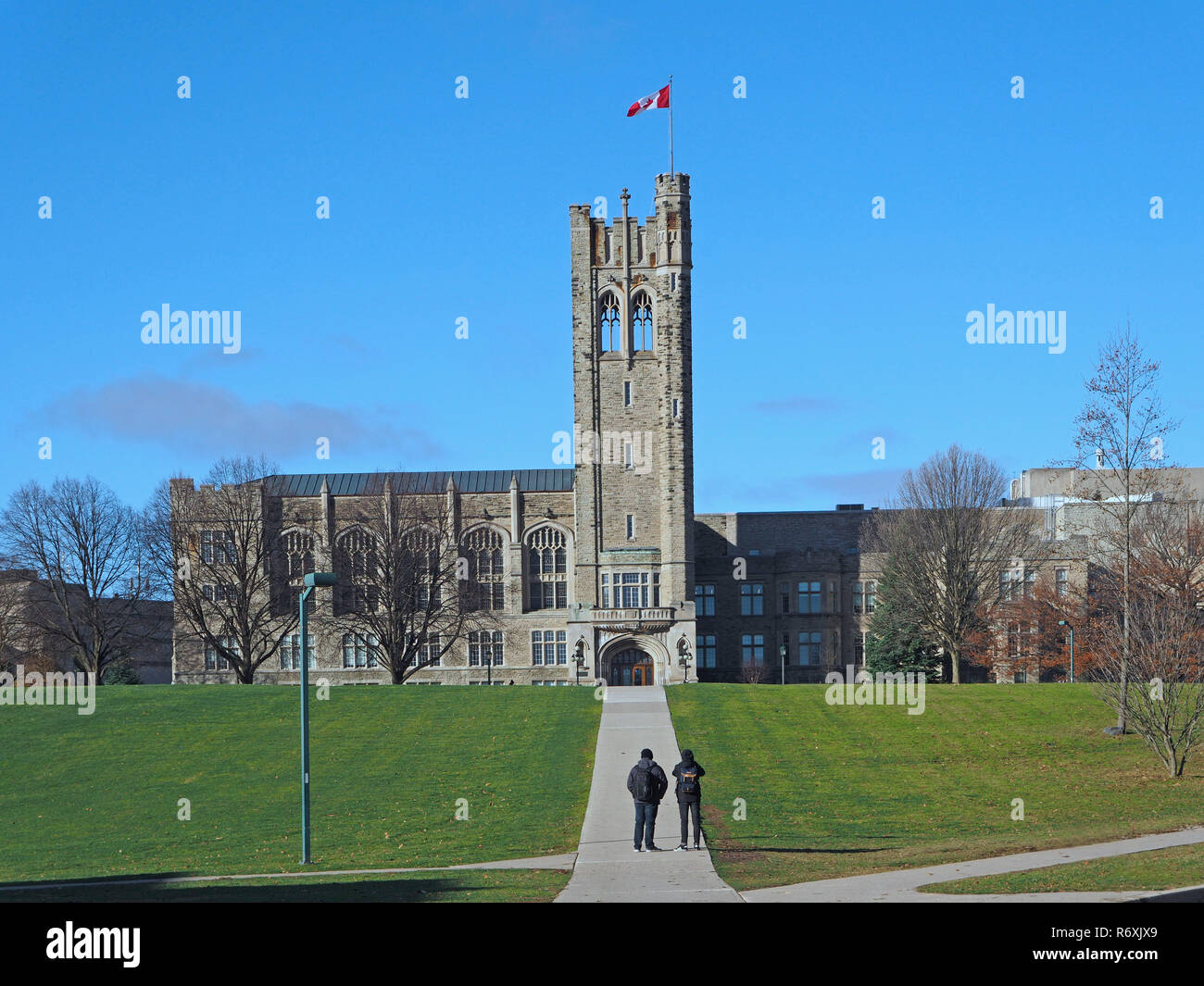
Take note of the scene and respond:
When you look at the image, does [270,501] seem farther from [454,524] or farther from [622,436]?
[622,436]

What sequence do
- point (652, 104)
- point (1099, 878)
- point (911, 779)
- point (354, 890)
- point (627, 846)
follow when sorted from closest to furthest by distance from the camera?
point (1099, 878)
point (354, 890)
point (627, 846)
point (911, 779)
point (652, 104)

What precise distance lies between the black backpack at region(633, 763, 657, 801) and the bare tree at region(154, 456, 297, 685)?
1963 inches

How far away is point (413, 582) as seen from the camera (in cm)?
6875

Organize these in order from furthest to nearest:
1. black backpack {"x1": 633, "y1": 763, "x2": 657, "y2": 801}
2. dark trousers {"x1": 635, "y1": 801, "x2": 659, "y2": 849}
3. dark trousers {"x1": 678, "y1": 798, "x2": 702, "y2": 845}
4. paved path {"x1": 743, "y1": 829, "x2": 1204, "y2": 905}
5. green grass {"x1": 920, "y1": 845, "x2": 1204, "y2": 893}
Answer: dark trousers {"x1": 678, "y1": 798, "x2": 702, "y2": 845} → dark trousers {"x1": 635, "y1": 801, "x2": 659, "y2": 849} → black backpack {"x1": 633, "y1": 763, "x2": 657, "y2": 801} → green grass {"x1": 920, "y1": 845, "x2": 1204, "y2": 893} → paved path {"x1": 743, "y1": 829, "x2": 1204, "y2": 905}

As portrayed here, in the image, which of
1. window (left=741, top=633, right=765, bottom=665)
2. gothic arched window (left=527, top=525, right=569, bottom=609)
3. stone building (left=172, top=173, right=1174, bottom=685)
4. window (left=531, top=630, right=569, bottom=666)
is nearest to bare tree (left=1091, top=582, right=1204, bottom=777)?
stone building (left=172, top=173, right=1174, bottom=685)

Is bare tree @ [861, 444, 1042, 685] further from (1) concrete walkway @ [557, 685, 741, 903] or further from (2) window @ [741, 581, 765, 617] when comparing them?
(1) concrete walkway @ [557, 685, 741, 903]

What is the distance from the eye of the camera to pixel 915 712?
45.2 m

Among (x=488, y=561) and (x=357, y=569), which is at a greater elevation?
(x=488, y=561)

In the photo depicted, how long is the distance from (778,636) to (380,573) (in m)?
23.2

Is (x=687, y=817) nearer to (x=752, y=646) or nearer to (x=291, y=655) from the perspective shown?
(x=752, y=646)

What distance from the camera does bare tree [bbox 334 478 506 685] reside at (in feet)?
224

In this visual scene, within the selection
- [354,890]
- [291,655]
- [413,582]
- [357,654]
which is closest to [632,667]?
[413,582]

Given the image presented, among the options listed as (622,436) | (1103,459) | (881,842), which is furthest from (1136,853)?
(622,436)

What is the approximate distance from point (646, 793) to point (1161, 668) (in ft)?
59.5
